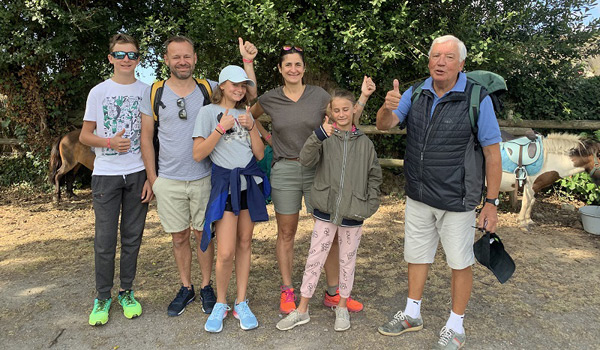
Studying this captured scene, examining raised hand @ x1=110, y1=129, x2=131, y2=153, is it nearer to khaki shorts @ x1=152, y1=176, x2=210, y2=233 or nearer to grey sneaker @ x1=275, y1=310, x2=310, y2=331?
khaki shorts @ x1=152, y1=176, x2=210, y2=233

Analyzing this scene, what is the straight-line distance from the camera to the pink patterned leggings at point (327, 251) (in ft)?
9.88

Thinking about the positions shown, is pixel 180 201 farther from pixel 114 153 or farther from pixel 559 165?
pixel 559 165

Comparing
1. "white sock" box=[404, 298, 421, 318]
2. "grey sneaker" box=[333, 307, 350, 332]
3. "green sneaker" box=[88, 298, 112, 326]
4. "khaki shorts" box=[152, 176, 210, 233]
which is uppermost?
"khaki shorts" box=[152, 176, 210, 233]

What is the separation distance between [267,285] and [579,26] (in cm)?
685

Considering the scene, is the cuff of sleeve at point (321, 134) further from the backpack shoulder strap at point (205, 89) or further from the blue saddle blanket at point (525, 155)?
the blue saddle blanket at point (525, 155)

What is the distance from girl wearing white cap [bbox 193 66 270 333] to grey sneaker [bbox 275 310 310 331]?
0.62 feet

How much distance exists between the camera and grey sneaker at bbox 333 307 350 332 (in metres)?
3.06

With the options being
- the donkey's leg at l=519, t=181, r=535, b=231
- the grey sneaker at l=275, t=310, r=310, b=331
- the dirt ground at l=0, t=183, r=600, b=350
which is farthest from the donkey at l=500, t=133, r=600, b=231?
the grey sneaker at l=275, t=310, r=310, b=331

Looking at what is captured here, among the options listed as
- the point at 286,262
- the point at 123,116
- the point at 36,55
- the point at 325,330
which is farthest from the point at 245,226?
the point at 36,55

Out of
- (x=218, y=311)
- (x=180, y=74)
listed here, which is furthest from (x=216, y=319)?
(x=180, y=74)

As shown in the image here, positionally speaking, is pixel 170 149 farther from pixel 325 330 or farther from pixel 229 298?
pixel 325 330

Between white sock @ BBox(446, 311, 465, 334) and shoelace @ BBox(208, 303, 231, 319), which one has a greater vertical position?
white sock @ BBox(446, 311, 465, 334)

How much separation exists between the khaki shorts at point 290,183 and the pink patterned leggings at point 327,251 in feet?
0.71

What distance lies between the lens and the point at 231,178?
9.64 ft
